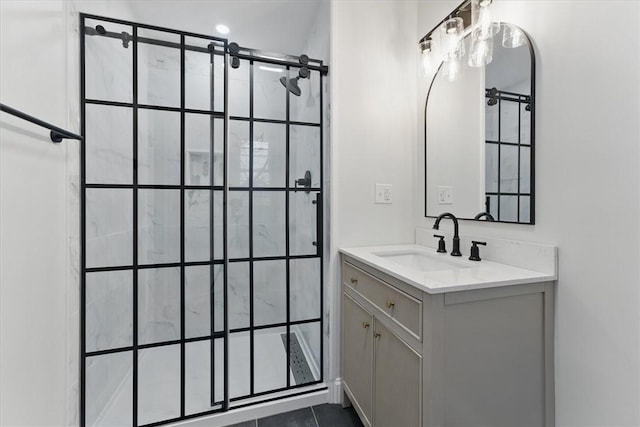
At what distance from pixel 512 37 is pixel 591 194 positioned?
2.39ft

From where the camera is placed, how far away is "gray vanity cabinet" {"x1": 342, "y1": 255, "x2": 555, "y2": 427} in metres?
0.91

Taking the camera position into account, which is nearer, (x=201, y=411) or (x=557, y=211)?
(x=557, y=211)

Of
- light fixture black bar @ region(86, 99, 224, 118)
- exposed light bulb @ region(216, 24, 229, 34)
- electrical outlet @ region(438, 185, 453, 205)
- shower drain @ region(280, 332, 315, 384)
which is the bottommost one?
shower drain @ region(280, 332, 315, 384)

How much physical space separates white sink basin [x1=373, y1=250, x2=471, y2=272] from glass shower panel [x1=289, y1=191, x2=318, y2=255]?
42 centimetres

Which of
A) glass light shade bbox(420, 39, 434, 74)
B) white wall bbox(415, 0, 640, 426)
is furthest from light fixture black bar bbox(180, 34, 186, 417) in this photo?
white wall bbox(415, 0, 640, 426)

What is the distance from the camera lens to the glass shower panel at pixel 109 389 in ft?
4.38

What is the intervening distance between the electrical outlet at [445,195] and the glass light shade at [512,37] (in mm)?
683

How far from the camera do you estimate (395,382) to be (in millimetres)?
1093

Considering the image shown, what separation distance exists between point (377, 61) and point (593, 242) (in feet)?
4.65

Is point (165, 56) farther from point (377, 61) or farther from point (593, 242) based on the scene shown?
point (593, 242)

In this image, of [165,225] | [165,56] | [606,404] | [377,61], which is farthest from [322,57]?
[606,404]

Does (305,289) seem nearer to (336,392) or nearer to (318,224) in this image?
(318,224)

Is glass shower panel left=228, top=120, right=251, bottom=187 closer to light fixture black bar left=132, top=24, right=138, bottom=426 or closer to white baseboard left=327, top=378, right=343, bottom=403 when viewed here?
light fixture black bar left=132, top=24, right=138, bottom=426

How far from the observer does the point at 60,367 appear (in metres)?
1.19
